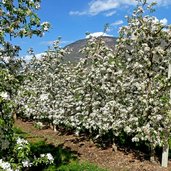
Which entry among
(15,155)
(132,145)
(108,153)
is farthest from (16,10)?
(132,145)

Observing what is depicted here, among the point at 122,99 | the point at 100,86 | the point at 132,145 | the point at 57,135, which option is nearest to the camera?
the point at 122,99

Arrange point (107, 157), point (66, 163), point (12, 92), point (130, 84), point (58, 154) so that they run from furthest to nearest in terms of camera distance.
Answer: point (107, 157)
point (58, 154)
point (130, 84)
point (66, 163)
point (12, 92)

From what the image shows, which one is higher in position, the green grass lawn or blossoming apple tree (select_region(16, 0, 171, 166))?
blossoming apple tree (select_region(16, 0, 171, 166))

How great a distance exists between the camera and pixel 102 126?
2011 centimetres

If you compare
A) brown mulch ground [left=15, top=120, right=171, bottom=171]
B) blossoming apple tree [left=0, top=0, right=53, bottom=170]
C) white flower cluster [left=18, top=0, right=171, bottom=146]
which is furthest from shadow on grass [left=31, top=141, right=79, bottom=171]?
blossoming apple tree [left=0, top=0, right=53, bottom=170]

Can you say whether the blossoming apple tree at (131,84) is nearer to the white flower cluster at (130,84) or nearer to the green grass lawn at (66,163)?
the white flower cluster at (130,84)

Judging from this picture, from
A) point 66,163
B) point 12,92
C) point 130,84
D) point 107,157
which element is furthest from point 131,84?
point 12,92

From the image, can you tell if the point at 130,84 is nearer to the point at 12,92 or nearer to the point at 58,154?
the point at 58,154

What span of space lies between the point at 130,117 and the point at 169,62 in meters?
3.17

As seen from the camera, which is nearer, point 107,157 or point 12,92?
point 12,92

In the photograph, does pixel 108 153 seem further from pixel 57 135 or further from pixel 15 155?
pixel 15 155

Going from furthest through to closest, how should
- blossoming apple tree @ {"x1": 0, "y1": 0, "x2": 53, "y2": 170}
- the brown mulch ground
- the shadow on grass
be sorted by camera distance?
the brown mulch ground
the shadow on grass
blossoming apple tree @ {"x1": 0, "y1": 0, "x2": 53, "y2": 170}

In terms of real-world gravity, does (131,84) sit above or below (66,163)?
above

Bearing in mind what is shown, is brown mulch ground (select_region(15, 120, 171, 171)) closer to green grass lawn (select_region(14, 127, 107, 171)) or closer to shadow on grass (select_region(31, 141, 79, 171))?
shadow on grass (select_region(31, 141, 79, 171))
